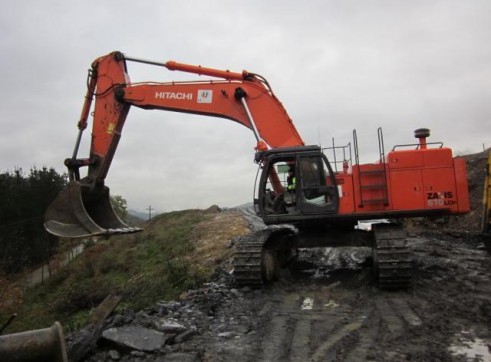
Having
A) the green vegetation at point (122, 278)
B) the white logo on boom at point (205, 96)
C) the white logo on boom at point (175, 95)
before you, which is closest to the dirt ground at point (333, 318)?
the green vegetation at point (122, 278)

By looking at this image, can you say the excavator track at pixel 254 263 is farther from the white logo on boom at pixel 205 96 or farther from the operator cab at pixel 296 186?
the white logo on boom at pixel 205 96

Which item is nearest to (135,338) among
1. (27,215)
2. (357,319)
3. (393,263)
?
(357,319)

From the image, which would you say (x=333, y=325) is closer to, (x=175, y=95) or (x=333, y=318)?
(x=333, y=318)

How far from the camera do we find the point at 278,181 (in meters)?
9.81

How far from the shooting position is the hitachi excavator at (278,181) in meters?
9.01

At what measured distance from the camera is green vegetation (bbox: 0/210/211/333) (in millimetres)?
13966

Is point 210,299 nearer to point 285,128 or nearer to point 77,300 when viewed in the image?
point 285,128

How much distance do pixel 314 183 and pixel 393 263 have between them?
2.07 meters

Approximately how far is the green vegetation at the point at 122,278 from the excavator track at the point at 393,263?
460 centimetres

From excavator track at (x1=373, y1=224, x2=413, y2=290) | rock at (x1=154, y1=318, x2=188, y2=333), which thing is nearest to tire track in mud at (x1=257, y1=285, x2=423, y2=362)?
excavator track at (x1=373, y1=224, x2=413, y2=290)

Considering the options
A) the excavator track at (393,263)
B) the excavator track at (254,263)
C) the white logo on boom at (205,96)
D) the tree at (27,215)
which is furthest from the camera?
the tree at (27,215)

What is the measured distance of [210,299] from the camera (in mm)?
8453

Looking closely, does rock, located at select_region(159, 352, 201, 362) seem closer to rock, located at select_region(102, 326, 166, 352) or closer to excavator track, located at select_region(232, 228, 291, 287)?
rock, located at select_region(102, 326, 166, 352)

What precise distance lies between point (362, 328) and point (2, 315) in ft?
69.2
